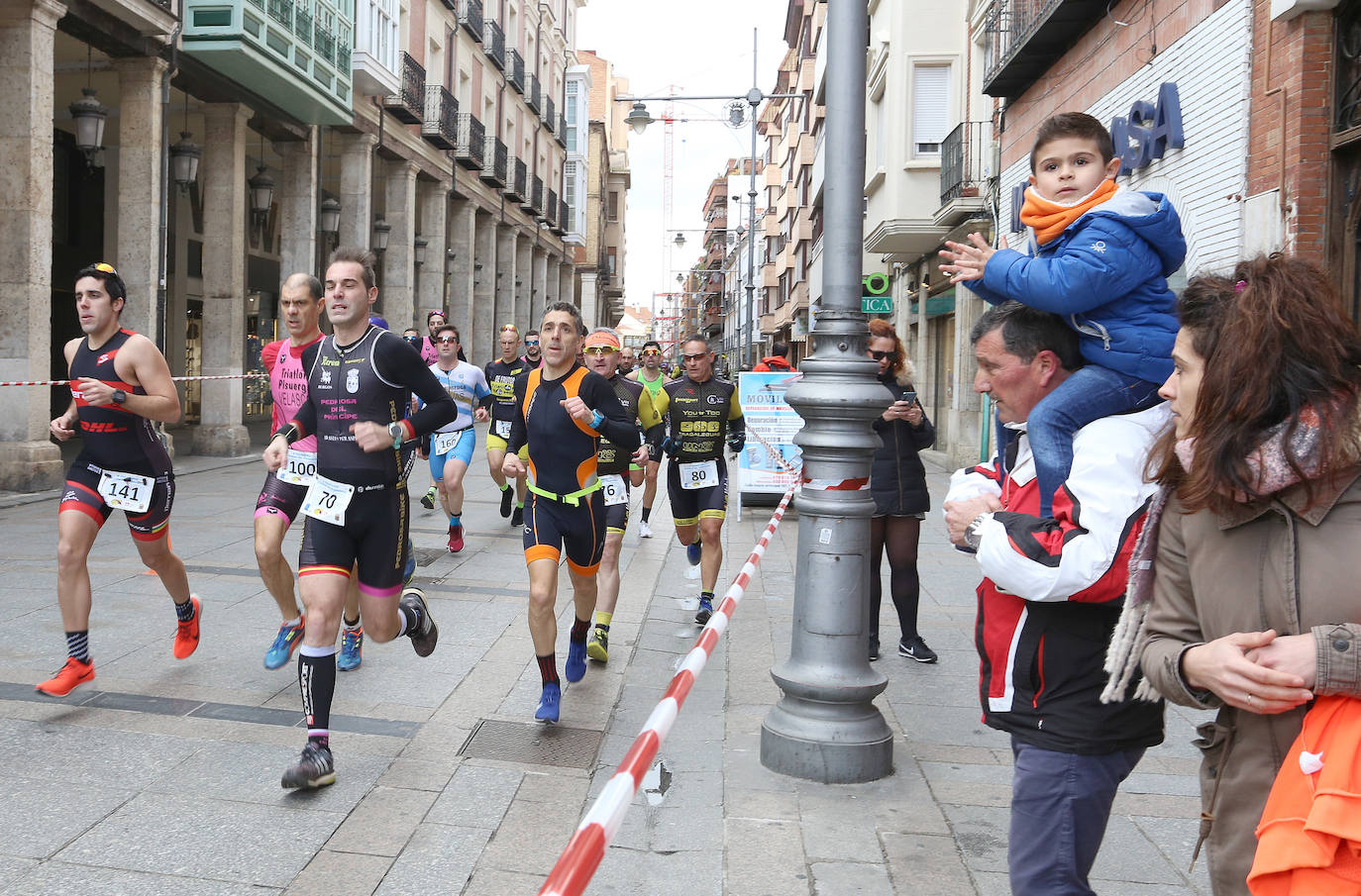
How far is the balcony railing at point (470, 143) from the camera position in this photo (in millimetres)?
29938

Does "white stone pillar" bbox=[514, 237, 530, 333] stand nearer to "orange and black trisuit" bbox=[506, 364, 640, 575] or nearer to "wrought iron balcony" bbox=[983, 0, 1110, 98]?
"wrought iron balcony" bbox=[983, 0, 1110, 98]

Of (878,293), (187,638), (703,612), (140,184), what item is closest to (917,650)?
(703,612)

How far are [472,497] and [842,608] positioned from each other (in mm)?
10262

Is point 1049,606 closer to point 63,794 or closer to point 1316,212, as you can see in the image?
point 63,794

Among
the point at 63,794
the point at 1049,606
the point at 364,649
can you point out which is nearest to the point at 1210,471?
the point at 1049,606

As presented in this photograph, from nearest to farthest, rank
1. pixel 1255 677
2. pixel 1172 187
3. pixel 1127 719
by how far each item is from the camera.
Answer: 1. pixel 1255 677
2. pixel 1127 719
3. pixel 1172 187

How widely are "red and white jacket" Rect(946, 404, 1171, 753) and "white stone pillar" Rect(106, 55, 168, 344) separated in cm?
1475

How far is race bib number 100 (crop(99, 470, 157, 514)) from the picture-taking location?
5559mm

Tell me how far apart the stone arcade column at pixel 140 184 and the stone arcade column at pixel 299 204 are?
5.08 meters

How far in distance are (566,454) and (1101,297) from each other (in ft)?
11.1

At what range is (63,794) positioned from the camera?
4113mm

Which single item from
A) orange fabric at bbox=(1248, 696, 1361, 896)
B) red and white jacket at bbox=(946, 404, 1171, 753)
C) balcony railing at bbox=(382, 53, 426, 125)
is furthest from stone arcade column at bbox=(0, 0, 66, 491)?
orange fabric at bbox=(1248, 696, 1361, 896)

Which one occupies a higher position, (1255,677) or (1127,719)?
(1255,677)

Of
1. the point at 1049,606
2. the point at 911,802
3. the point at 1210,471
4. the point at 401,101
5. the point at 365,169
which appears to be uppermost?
the point at 401,101
